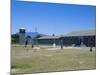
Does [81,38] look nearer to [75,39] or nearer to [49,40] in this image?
[75,39]

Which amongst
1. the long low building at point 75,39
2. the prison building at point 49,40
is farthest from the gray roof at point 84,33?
the prison building at point 49,40

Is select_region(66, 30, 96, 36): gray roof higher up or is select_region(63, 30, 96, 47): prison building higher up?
select_region(66, 30, 96, 36): gray roof

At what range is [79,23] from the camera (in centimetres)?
319

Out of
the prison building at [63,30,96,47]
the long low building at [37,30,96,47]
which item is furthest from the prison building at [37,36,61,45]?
the prison building at [63,30,96,47]

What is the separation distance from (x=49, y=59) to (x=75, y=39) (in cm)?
48

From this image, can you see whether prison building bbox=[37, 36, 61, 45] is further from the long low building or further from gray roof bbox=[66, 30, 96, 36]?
gray roof bbox=[66, 30, 96, 36]

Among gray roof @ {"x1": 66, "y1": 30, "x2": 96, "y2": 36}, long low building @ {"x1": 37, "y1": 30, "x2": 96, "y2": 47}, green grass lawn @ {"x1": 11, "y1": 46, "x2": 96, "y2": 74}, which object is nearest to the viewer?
green grass lawn @ {"x1": 11, "y1": 46, "x2": 96, "y2": 74}

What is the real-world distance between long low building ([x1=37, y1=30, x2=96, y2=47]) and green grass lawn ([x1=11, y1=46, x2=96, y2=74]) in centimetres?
9

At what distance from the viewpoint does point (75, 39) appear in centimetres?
319

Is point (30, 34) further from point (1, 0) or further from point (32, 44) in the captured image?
point (1, 0)

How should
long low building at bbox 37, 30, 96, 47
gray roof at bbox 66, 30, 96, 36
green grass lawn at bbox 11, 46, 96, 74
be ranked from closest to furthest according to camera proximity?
green grass lawn at bbox 11, 46, 96, 74 < long low building at bbox 37, 30, 96, 47 < gray roof at bbox 66, 30, 96, 36

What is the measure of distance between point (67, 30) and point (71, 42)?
182 millimetres

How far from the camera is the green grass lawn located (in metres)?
2.90
